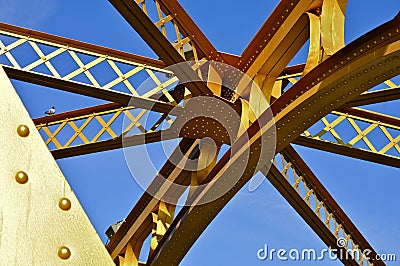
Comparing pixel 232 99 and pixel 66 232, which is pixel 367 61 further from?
pixel 66 232

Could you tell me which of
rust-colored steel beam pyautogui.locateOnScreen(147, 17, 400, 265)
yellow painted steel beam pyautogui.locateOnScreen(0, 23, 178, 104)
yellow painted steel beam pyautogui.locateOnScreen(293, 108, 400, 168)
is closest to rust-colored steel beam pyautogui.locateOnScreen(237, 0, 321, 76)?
rust-colored steel beam pyautogui.locateOnScreen(147, 17, 400, 265)

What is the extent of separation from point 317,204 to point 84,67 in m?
5.19

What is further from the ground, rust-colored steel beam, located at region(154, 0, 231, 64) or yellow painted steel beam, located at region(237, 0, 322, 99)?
rust-colored steel beam, located at region(154, 0, 231, 64)

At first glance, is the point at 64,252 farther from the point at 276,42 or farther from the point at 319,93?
the point at 276,42

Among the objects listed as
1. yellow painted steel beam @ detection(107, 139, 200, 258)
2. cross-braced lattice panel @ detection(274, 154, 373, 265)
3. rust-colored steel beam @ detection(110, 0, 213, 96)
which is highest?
yellow painted steel beam @ detection(107, 139, 200, 258)

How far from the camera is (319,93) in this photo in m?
7.79

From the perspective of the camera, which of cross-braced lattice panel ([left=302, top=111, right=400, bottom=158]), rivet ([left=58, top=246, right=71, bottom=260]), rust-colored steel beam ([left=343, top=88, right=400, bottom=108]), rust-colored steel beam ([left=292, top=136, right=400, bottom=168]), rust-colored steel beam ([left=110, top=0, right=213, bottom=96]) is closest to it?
rivet ([left=58, top=246, right=71, bottom=260])

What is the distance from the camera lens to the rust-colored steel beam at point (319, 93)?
6.89m

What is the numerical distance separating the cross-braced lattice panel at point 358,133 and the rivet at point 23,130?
9.55 meters

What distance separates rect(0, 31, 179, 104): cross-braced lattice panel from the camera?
9562 millimetres

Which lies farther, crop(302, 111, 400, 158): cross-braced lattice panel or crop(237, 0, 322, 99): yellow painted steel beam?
crop(302, 111, 400, 158): cross-braced lattice panel

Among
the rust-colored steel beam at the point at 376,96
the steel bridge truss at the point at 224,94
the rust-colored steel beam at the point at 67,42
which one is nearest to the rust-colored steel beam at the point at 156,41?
the steel bridge truss at the point at 224,94

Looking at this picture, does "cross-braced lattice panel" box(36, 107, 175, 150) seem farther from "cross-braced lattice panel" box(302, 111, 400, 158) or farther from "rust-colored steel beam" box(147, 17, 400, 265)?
"cross-braced lattice panel" box(302, 111, 400, 158)

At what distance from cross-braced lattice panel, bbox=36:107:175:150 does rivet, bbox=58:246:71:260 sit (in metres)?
9.06
